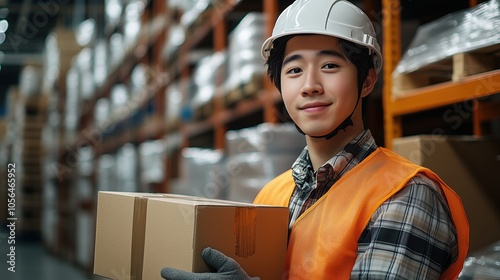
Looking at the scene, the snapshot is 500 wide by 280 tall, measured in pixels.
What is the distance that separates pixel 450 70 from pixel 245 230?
149cm

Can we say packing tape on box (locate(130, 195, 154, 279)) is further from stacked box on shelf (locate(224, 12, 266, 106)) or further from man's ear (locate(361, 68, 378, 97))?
stacked box on shelf (locate(224, 12, 266, 106))

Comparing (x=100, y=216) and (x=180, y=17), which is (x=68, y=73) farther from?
(x=100, y=216)

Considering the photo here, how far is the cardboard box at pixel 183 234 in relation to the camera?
176 centimetres

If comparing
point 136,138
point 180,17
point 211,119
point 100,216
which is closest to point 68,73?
point 136,138

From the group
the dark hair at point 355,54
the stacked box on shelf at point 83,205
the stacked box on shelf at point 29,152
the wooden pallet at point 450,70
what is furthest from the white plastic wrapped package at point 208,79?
the stacked box on shelf at point 29,152

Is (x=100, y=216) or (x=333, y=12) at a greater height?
(x=333, y=12)

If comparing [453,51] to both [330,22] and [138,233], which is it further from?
[138,233]

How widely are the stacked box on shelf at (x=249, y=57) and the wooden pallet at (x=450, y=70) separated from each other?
170 cm

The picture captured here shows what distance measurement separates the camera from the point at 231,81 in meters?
5.00

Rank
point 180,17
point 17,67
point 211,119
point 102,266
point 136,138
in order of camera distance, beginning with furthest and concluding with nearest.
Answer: point 17,67
point 136,138
point 180,17
point 211,119
point 102,266

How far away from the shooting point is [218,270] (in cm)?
171

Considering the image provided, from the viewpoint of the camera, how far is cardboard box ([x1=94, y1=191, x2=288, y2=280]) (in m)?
1.76

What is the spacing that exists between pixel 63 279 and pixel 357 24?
7.76 meters

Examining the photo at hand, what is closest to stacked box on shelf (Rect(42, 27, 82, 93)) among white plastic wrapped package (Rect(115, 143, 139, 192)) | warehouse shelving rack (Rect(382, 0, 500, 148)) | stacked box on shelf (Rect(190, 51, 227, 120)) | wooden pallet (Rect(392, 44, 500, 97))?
white plastic wrapped package (Rect(115, 143, 139, 192))
